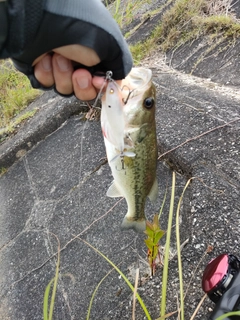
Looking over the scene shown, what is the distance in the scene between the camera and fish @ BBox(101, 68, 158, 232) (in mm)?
1722

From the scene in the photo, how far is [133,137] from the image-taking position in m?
1.81

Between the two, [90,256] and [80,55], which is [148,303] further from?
[80,55]

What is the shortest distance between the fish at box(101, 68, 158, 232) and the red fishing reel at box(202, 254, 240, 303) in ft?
1.79

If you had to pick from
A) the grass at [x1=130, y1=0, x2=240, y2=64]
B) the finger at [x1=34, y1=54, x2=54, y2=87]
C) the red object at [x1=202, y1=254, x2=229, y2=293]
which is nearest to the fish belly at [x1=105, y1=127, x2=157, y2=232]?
the finger at [x1=34, y1=54, x2=54, y2=87]

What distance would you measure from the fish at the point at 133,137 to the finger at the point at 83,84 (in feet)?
0.20

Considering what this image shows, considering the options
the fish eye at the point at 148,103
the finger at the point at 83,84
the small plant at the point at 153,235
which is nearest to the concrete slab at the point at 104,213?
the small plant at the point at 153,235

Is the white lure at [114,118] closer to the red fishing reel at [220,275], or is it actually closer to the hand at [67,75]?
the hand at [67,75]

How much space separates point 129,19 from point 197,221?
13.6 feet

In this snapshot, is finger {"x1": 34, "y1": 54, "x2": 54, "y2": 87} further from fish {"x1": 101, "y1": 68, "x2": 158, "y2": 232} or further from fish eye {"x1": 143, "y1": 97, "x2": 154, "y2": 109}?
fish eye {"x1": 143, "y1": 97, "x2": 154, "y2": 109}

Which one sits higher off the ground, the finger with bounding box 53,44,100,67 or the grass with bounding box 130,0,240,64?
the finger with bounding box 53,44,100,67

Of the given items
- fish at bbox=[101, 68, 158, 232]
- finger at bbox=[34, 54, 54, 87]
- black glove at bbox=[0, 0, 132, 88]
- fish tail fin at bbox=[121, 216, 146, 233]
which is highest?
black glove at bbox=[0, 0, 132, 88]

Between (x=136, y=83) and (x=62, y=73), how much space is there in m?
0.32

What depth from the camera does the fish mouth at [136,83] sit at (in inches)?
67.6

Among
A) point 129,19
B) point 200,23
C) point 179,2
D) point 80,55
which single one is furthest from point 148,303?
point 129,19
